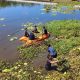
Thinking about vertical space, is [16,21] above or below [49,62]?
below

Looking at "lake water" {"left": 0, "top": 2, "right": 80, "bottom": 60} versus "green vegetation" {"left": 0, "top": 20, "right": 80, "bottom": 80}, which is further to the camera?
"lake water" {"left": 0, "top": 2, "right": 80, "bottom": 60}

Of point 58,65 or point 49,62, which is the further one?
point 49,62

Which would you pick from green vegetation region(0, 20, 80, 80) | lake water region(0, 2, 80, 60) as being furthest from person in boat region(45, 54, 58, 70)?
lake water region(0, 2, 80, 60)

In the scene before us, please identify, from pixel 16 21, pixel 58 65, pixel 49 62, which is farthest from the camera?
pixel 16 21

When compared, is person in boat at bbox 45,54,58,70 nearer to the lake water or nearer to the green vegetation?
A: the green vegetation

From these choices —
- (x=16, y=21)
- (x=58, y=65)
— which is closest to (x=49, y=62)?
(x=58, y=65)

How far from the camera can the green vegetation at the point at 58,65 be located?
20328mm

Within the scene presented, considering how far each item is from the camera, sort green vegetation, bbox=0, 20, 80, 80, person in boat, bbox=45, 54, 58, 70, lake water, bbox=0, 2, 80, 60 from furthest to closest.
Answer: lake water, bbox=0, 2, 80, 60 < person in boat, bbox=45, 54, 58, 70 < green vegetation, bbox=0, 20, 80, 80

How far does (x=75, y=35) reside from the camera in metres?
30.4

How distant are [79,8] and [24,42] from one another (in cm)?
2916

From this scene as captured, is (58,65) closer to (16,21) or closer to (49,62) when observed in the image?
(49,62)

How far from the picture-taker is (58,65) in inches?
846

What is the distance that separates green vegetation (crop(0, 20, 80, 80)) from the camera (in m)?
20.3

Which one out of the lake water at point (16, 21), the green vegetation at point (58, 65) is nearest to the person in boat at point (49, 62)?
the green vegetation at point (58, 65)
